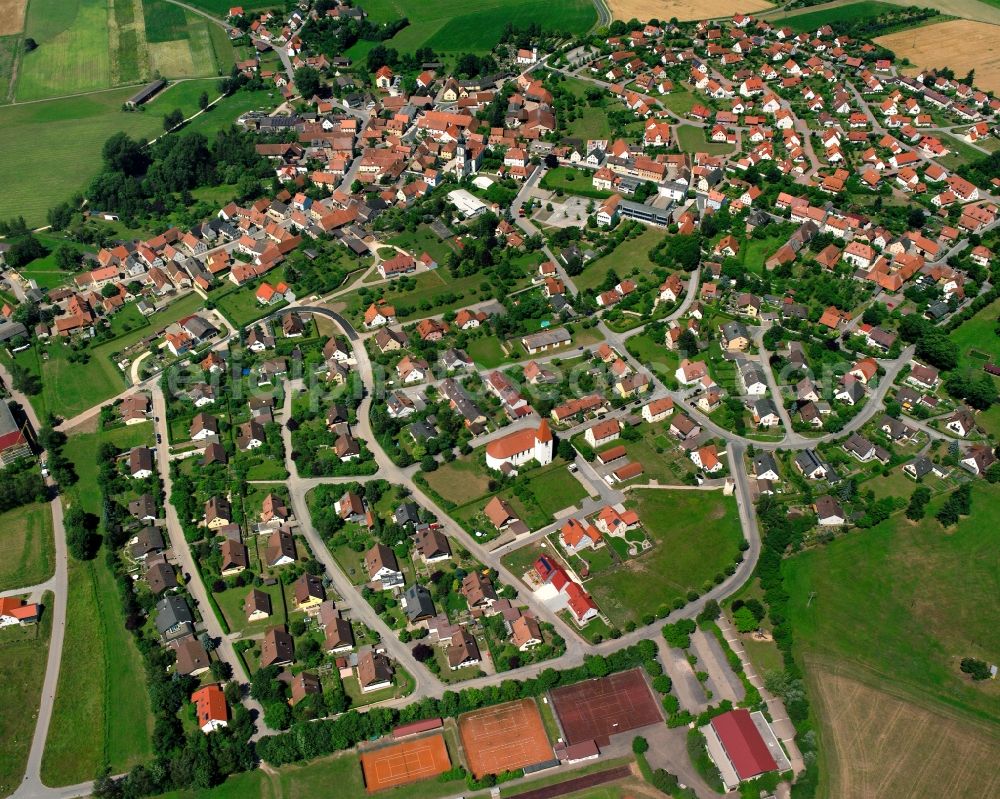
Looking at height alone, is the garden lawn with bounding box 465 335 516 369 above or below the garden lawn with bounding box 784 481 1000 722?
above

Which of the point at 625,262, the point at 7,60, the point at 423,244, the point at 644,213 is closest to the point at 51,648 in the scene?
the point at 423,244

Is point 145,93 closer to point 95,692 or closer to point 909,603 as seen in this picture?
point 95,692

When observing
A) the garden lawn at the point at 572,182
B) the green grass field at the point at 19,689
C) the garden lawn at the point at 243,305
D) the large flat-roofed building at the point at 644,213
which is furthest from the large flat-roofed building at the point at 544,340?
the green grass field at the point at 19,689

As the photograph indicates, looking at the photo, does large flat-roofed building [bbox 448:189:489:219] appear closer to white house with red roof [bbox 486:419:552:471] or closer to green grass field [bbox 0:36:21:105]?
white house with red roof [bbox 486:419:552:471]

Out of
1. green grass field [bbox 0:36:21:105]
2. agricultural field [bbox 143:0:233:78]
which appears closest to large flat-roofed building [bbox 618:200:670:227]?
agricultural field [bbox 143:0:233:78]

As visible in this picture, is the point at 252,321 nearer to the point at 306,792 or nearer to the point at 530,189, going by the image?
the point at 530,189

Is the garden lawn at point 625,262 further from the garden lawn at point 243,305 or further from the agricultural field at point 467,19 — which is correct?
the agricultural field at point 467,19
